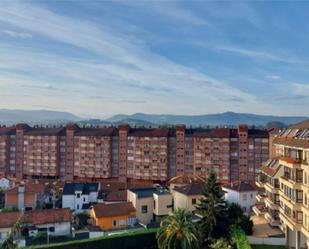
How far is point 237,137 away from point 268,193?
199 ft

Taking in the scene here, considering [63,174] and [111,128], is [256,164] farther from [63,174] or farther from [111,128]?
[63,174]

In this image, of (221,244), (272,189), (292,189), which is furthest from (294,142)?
(221,244)

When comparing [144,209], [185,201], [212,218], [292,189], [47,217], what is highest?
[292,189]

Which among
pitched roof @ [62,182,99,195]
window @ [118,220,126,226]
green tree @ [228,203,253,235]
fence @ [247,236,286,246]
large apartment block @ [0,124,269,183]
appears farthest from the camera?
large apartment block @ [0,124,269,183]

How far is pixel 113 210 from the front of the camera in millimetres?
56281

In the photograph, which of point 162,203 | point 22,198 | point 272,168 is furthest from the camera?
point 22,198

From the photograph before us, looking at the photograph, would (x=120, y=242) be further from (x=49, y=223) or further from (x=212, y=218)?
(x=49, y=223)

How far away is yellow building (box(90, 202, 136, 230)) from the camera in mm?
54969

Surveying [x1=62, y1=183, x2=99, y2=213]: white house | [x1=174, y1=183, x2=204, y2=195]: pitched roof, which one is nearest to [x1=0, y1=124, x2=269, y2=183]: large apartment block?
[x1=62, y1=183, x2=99, y2=213]: white house

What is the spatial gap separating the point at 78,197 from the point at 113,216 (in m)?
22.0

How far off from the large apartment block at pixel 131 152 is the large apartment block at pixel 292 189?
199 ft

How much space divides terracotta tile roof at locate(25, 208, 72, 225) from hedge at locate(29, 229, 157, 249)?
9987mm

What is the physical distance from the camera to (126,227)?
181 feet

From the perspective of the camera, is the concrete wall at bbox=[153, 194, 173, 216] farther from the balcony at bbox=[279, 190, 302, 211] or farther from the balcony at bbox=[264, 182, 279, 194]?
the balcony at bbox=[279, 190, 302, 211]
